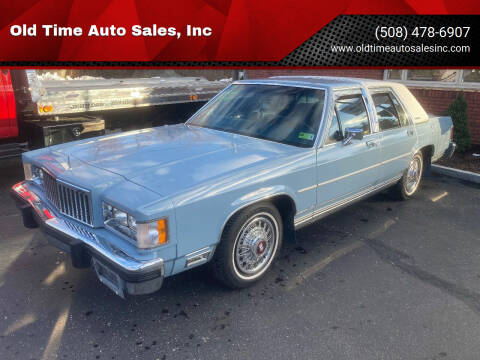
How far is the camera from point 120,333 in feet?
9.85

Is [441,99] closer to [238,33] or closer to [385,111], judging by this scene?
[238,33]

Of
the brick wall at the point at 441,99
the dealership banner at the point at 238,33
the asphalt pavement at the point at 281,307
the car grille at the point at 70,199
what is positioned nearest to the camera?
the asphalt pavement at the point at 281,307

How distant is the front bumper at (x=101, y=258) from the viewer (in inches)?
108

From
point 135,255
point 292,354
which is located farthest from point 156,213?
point 292,354

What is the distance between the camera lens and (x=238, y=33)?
7922 millimetres

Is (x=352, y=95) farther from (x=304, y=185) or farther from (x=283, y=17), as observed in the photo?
(x=283, y=17)

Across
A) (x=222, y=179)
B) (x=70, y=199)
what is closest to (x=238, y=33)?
(x=222, y=179)

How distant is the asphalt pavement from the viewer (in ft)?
9.45

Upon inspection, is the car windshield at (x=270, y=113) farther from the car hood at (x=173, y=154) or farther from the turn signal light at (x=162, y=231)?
the turn signal light at (x=162, y=231)

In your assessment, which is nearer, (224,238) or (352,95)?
(224,238)

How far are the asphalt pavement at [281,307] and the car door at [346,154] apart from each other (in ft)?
1.97

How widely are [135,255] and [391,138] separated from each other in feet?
10.9

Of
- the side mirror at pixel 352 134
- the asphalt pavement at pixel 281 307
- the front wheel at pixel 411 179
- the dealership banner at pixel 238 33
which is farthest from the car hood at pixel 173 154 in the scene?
the dealership banner at pixel 238 33

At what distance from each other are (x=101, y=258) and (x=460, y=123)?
7.18 m
